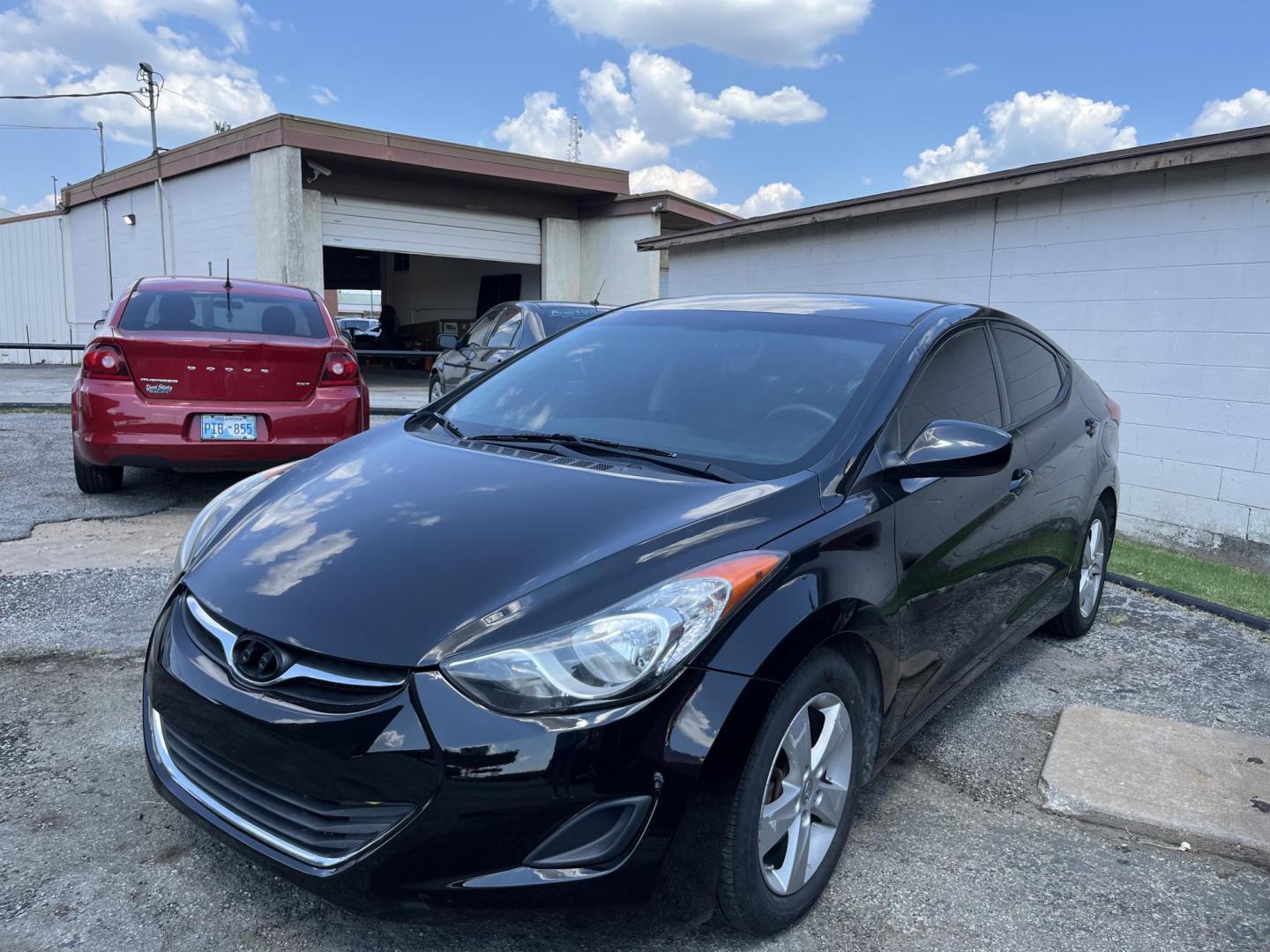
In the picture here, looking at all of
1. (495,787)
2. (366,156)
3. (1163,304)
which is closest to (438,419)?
(495,787)

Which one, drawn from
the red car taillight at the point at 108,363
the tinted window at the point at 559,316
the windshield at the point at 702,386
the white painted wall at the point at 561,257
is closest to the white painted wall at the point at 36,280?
the white painted wall at the point at 561,257

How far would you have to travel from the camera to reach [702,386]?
2.95m

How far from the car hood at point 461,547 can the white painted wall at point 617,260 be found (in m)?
16.1

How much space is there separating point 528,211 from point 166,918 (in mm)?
19007

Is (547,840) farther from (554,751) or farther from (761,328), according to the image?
Result: (761,328)

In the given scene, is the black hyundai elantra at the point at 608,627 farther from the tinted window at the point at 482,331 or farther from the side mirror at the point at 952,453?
the tinted window at the point at 482,331

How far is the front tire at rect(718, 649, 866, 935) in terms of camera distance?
1.94m

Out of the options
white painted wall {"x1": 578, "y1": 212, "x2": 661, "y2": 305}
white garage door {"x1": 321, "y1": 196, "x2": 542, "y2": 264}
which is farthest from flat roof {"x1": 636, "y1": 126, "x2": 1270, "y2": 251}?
white garage door {"x1": 321, "y1": 196, "x2": 542, "y2": 264}

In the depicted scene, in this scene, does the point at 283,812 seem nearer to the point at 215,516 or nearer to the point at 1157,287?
the point at 215,516

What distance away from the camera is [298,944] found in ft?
6.70

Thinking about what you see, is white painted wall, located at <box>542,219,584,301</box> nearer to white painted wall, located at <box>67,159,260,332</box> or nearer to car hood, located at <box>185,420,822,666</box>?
white painted wall, located at <box>67,159,260,332</box>

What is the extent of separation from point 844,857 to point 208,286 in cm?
557

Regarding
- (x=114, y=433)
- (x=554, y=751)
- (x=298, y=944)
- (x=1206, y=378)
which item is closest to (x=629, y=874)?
(x=554, y=751)

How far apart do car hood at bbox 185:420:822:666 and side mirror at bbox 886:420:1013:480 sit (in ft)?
1.12
